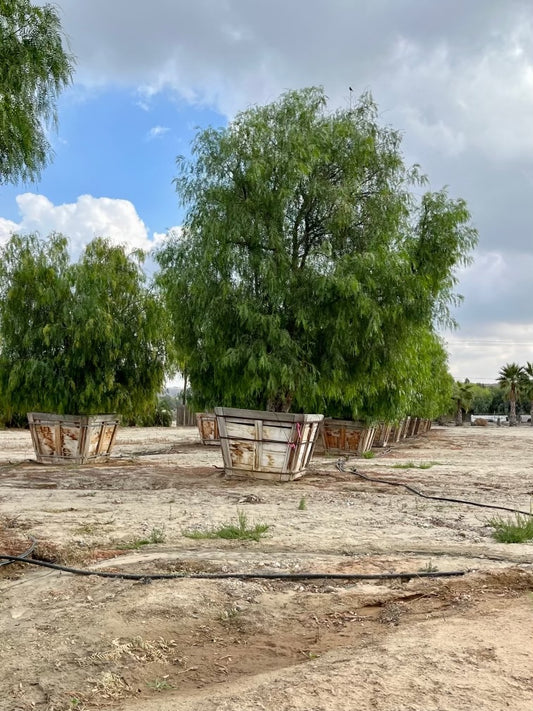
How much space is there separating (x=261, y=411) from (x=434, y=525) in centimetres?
456

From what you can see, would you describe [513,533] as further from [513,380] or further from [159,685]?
[513,380]

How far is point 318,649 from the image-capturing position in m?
3.87

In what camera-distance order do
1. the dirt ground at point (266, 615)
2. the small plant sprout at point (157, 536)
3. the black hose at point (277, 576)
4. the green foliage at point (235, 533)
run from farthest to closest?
the green foliage at point (235, 533) < the small plant sprout at point (157, 536) < the black hose at point (277, 576) < the dirt ground at point (266, 615)

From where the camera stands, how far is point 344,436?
810 inches

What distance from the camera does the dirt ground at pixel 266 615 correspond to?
10.7ft

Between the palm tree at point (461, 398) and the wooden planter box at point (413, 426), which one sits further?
the palm tree at point (461, 398)

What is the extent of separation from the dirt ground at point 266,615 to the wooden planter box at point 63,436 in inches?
234

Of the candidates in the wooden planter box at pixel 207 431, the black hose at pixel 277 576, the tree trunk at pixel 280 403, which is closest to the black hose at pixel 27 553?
the black hose at pixel 277 576

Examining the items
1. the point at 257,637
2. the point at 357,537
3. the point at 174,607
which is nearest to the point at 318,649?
the point at 257,637

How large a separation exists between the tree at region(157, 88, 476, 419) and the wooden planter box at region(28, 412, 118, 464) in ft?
10.4

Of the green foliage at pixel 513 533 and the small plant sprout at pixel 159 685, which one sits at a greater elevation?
the green foliage at pixel 513 533

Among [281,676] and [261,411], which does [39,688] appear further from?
[261,411]

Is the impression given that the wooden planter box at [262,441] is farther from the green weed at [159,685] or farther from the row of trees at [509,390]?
the row of trees at [509,390]

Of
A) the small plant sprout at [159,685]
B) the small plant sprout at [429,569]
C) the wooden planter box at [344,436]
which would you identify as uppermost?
the wooden planter box at [344,436]
